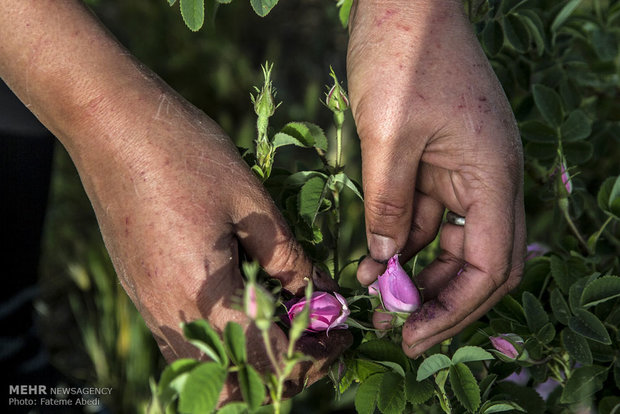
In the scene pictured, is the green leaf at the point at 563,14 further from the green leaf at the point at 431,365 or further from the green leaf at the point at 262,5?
the green leaf at the point at 431,365

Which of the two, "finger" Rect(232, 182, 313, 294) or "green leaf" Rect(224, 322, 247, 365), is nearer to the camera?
"green leaf" Rect(224, 322, 247, 365)

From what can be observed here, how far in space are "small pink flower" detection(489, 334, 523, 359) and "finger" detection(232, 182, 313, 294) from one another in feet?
0.97

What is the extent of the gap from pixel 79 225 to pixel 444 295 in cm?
179

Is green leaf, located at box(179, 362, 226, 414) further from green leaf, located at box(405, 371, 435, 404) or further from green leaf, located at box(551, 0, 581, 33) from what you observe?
green leaf, located at box(551, 0, 581, 33)

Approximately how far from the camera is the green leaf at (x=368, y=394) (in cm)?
88

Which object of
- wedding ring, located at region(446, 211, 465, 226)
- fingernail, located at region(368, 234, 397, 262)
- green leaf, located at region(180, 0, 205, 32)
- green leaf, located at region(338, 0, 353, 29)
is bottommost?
fingernail, located at region(368, 234, 397, 262)

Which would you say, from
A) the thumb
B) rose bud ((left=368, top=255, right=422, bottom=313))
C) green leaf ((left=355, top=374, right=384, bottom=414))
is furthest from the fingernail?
green leaf ((left=355, top=374, right=384, bottom=414))

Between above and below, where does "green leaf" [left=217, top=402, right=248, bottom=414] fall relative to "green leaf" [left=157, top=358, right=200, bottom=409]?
below

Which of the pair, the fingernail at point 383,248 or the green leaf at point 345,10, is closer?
the fingernail at point 383,248

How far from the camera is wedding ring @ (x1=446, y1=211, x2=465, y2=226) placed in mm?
1075

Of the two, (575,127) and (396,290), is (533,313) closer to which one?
(396,290)

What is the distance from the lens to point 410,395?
855 mm

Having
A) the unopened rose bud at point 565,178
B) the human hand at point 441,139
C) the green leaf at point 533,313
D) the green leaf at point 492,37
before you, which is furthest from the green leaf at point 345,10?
the green leaf at point 533,313

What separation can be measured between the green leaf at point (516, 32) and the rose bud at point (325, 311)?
582 mm
